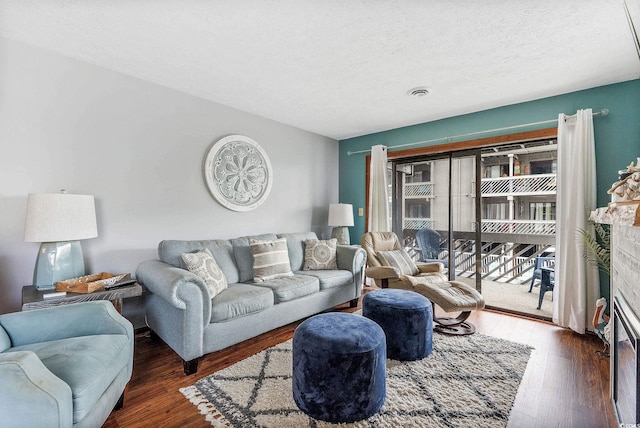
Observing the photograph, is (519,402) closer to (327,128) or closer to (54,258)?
(54,258)

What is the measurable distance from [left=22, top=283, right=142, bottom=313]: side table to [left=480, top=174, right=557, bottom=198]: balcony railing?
4.09 metres

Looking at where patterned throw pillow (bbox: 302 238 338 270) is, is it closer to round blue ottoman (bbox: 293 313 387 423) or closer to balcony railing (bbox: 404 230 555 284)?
balcony railing (bbox: 404 230 555 284)

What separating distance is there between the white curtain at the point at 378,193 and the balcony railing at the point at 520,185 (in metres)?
1.31

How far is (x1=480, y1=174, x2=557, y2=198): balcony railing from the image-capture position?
387 centimetres

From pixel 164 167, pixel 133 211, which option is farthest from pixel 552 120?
pixel 133 211

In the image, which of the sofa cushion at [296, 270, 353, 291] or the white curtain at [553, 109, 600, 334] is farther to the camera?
the sofa cushion at [296, 270, 353, 291]

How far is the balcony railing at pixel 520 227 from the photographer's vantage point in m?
3.98

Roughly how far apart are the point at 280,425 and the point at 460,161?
3555mm

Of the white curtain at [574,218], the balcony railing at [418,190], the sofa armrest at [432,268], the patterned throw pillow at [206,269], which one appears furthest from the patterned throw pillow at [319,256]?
the white curtain at [574,218]

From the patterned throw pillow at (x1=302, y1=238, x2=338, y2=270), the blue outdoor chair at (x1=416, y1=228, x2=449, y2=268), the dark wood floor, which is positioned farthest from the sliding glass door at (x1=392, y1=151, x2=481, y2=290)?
the patterned throw pillow at (x1=302, y1=238, x2=338, y2=270)

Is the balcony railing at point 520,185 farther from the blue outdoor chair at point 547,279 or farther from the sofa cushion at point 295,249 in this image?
the sofa cushion at point 295,249

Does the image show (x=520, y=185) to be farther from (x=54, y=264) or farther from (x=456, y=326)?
(x=54, y=264)

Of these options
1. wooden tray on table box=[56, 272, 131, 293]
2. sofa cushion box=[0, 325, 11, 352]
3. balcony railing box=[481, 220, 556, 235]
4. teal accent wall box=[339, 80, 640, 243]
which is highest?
teal accent wall box=[339, 80, 640, 243]

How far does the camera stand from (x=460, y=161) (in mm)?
3783
